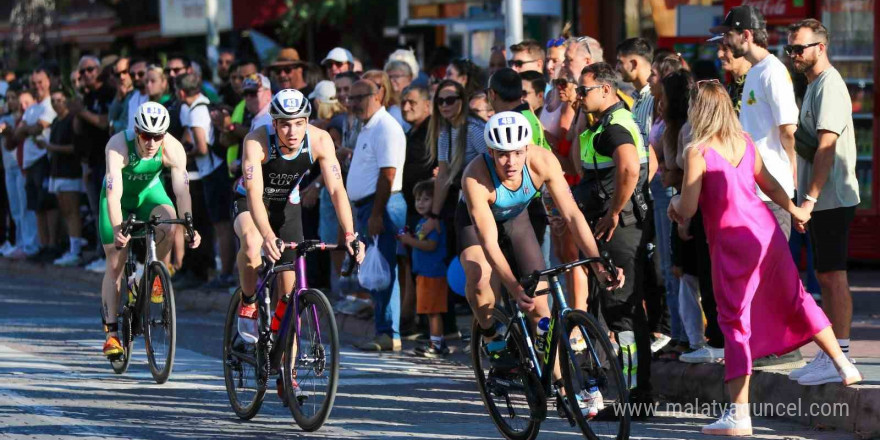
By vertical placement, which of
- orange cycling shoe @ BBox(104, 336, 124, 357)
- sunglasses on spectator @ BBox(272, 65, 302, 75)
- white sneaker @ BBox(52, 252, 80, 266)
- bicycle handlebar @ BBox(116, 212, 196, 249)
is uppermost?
sunglasses on spectator @ BBox(272, 65, 302, 75)

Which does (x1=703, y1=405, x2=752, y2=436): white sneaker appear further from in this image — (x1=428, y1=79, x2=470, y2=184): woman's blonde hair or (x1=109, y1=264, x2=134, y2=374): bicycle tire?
(x1=109, y1=264, x2=134, y2=374): bicycle tire

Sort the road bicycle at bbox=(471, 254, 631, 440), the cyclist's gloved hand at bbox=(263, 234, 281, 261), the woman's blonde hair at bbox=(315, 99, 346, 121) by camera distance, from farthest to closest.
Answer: the woman's blonde hair at bbox=(315, 99, 346, 121) < the cyclist's gloved hand at bbox=(263, 234, 281, 261) < the road bicycle at bbox=(471, 254, 631, 440)

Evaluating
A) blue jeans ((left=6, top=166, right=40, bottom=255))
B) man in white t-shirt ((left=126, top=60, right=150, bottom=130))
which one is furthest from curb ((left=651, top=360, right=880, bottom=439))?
blue jeans ((left=6, top=166, right=40, bottom=255))

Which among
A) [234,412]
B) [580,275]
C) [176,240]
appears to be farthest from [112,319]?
[580,275]

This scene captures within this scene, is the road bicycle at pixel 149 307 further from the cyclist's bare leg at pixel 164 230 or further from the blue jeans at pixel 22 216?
the blue jeans at pixel 22 216

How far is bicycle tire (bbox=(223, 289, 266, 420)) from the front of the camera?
336 inches

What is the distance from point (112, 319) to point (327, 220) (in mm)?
2698

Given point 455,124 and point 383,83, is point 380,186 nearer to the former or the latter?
point 455,124

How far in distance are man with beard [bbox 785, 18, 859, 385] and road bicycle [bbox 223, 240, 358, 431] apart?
2.61 meters

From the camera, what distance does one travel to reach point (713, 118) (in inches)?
303

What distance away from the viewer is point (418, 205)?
11.4m

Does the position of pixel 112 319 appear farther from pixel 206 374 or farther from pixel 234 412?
pixel 234 412

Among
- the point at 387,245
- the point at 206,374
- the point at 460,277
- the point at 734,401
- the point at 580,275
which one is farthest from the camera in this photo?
the point at 387,245

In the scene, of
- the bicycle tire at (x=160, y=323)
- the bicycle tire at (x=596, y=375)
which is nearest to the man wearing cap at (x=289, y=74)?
the bicycle tire at (x=160, y=323)
